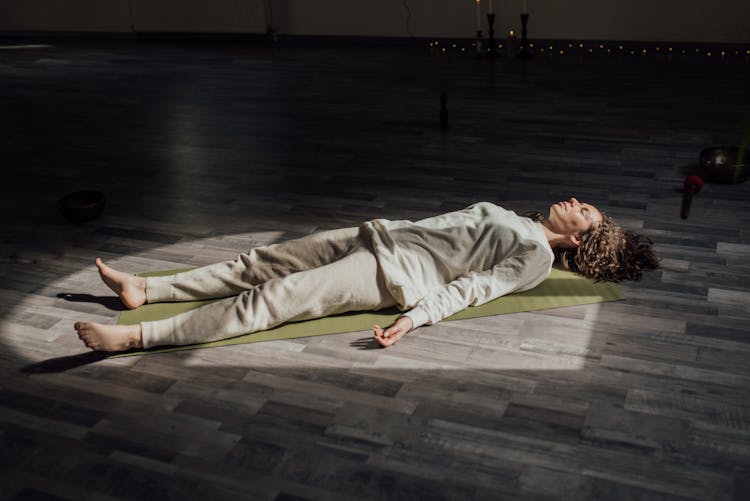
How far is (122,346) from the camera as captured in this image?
7.64 ft

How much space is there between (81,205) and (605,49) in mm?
4727

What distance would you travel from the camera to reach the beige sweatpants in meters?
2.38

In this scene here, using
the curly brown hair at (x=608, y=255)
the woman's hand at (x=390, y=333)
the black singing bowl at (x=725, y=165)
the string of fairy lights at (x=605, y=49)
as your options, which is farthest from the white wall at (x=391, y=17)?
the woman's hand at (x=390, y=333)

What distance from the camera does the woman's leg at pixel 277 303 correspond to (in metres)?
2.38

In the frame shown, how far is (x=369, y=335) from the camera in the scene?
7.98ft

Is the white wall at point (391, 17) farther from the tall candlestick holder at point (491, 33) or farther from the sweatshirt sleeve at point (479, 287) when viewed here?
the sweatshirt sleeve at point (479, 287)

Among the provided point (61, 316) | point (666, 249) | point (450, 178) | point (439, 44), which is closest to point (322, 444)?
point (61, 316)

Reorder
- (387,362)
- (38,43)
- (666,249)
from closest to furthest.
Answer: (387,362) → (666,249) → (38,43)

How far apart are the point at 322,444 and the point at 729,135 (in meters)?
3.26

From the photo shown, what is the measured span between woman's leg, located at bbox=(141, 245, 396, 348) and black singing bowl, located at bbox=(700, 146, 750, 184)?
6.41 feet

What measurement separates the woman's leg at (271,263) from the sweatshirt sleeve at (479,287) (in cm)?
33

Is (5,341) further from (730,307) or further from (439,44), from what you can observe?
(439,44)

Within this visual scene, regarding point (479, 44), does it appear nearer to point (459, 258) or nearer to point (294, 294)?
point (459, 258)

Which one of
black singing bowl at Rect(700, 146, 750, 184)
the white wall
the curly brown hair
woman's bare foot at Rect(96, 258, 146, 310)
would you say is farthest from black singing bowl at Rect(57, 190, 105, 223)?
the white wall
